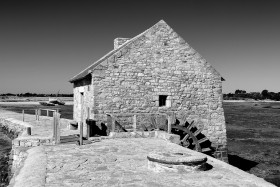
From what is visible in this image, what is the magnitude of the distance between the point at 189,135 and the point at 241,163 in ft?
17.6

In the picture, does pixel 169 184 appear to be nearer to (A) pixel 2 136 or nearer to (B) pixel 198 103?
(B) pixel 198 103

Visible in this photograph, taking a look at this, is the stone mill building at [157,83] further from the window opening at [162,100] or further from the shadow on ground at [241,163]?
the shadow on ground at [241,163]

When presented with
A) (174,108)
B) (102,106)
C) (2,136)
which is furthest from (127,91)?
(2,136)

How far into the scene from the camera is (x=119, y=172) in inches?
269

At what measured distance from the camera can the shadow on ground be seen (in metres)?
16.7

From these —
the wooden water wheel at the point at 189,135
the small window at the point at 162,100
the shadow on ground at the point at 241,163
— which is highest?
the small window at the point at 162,100

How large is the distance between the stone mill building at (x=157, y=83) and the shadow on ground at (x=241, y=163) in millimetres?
2468

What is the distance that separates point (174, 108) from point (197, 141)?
1.80 m

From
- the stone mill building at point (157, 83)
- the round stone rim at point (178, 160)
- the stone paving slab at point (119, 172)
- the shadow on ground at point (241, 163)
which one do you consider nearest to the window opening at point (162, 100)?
the stone mill building at point (157, 83)

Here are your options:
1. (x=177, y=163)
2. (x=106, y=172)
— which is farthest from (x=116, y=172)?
(x=177, y=163)

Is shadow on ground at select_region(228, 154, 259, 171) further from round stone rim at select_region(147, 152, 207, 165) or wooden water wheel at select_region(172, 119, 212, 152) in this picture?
round stone rim at select_region(147, 152, 207, 165)

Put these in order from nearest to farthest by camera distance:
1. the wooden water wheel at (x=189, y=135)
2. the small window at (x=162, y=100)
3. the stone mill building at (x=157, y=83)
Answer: the stone mill building at (x=157, y=83) < the wooden water wheel at (x=189, y=135) < the small window at (x=162, y=100)

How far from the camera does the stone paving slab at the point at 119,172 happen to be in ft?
20.0

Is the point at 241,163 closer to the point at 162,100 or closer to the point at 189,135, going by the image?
the point at 189,135
